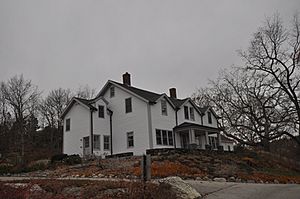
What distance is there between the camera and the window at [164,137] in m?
31.1

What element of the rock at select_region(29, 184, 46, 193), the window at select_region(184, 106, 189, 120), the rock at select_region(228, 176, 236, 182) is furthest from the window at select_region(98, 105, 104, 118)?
the rock at select_region(29, 184, 46, 193)

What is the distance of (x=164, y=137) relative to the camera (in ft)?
105

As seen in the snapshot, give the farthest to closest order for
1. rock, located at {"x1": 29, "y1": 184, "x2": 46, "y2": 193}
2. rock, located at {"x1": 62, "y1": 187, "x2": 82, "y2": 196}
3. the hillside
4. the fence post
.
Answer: the hillside, rock, located at {"x1": 29, "y1": 184, "x2": 46, "y2": 193}, rock, located at {"x1": 62, "y1": 187, "x2": 82, "y2": 196}, the fence post

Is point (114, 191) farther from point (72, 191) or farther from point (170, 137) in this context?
point (170, 137)

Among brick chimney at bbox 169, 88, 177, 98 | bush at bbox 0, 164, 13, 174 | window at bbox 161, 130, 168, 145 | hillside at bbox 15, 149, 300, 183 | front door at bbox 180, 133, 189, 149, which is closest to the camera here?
hillside at bbox 15, 149, 300, 183

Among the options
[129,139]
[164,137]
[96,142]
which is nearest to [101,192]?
[129,139]

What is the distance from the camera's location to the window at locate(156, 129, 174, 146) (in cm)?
3109

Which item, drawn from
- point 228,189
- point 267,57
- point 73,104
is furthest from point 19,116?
point 228,189

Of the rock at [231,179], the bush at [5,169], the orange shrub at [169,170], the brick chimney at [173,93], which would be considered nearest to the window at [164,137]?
the orange shrub at [169,170]

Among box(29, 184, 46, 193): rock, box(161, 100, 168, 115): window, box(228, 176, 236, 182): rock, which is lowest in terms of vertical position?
box(228, 176, 236, 182): rock

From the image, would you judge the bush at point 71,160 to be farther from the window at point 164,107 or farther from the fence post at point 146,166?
the fence post at point 146,166

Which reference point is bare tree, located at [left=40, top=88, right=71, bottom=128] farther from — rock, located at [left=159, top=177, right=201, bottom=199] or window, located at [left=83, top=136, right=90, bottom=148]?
rock, located at [left=159, top=177, right=201, bottom=199]

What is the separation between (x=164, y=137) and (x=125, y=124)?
3.98 metres

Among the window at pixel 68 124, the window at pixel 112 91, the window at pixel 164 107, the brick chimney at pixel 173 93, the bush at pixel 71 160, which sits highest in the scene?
the brick chimney at pixel 173 93
